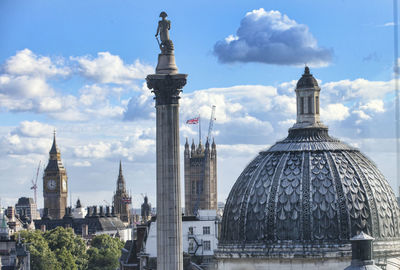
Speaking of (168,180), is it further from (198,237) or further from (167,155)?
(198,237)

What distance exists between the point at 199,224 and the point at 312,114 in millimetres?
44057

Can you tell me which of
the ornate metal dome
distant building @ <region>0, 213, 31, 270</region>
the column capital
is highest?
the column capital

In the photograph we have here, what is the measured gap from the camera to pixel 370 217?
10638cm

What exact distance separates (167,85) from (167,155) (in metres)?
4.21

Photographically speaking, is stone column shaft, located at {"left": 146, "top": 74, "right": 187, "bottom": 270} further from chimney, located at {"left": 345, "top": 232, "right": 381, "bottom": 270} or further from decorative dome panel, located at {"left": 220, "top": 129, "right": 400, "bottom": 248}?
decorative dome panel, located at {"left": 220, "top": 129, "right": 400, "bottom": 248}

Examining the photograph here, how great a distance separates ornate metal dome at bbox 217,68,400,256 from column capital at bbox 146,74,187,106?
2282 cm

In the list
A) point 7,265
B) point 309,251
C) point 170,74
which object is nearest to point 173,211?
point 170,74

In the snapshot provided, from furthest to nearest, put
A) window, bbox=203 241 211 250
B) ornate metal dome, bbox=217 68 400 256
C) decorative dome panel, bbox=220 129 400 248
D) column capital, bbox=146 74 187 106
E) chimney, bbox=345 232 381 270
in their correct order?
window, bbox=203 241 211 250, decorative dome panel, bbox=220 129 400 248, ornate metal dome, bbox=217 68 400 256, chimney, bbox=345 232 381 270, column capital, bbox=146 74 187 106

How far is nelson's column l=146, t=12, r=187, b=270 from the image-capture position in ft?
280

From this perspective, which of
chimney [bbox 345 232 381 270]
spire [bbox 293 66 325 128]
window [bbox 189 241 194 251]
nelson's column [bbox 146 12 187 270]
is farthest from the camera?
window [bbox 189 241 194 251]

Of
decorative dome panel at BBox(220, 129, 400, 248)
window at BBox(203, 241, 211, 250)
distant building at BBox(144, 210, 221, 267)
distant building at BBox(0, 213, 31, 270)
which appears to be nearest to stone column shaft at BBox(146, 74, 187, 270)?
decorative dome panel at BBox(220, 129, 400, 248)

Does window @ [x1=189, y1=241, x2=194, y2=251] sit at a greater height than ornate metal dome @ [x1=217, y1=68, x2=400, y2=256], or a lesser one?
lesser

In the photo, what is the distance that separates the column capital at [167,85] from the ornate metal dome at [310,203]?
22.8 m

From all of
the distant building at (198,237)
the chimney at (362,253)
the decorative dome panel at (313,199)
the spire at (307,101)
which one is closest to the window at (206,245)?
the distant building at (198,237)
